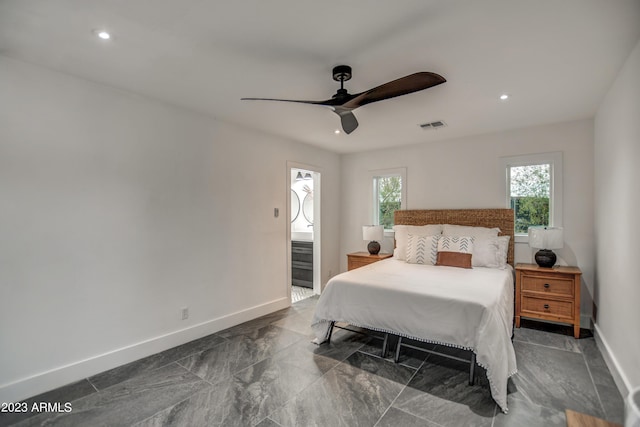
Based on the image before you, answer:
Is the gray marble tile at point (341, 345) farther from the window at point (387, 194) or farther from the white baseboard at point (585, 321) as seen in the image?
the white baseboard at point (585, 321)

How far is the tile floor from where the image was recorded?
2.11 metres

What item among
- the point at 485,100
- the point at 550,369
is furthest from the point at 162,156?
the point at 550,369

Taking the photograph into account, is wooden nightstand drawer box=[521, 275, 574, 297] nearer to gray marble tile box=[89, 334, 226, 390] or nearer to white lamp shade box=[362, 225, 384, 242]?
white lamp shade box=[362, 225, 384, 242]

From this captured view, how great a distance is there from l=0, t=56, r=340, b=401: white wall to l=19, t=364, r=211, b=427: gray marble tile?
398mm

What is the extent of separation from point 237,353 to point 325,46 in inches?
111

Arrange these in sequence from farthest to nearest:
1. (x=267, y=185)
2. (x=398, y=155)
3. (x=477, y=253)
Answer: (x=398, y=155) → (x=267, y=185) → (x=477, y=253)

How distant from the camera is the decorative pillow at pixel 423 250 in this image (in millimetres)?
4039

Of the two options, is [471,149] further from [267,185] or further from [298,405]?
[298,405]

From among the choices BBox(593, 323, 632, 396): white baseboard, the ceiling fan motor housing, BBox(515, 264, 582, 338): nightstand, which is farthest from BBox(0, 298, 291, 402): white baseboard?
BBox(593, 323, 632, 396): white baseboard

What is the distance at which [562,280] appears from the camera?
3.53 m

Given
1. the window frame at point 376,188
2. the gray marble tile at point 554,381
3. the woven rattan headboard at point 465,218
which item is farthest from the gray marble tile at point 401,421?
the window frame at point 376,188

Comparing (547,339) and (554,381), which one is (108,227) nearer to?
(554,381)

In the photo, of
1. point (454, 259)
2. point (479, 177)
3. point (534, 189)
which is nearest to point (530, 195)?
point (534, 189)

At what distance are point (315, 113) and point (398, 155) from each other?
7.19 feet
